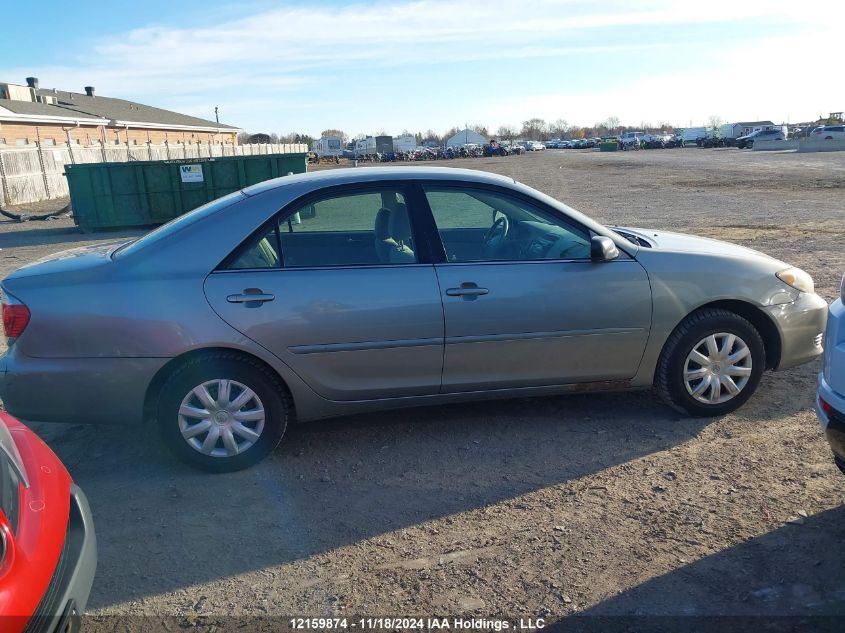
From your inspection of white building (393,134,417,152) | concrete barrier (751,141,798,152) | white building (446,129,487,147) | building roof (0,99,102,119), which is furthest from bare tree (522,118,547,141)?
building roof (0,99,102,119)

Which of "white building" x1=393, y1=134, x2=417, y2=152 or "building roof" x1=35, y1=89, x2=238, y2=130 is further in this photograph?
"white building" x1=393, y1=134, x2=417, y2=152

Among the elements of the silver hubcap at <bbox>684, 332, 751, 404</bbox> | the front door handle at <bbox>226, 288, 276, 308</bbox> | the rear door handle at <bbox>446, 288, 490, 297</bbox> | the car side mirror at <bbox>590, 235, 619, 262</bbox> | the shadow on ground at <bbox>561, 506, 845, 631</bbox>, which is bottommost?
the shadow on ground at <bbox>561, 506, 845, 631</bbox>

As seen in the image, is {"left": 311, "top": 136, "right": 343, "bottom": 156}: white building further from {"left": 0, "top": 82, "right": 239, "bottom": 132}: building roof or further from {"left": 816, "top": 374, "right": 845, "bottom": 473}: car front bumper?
{"left": 816, "top": 374, "right": 845, "bottom": 473}: car front bumper

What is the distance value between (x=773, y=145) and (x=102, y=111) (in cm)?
5339

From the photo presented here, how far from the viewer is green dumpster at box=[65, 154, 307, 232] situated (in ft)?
57.5

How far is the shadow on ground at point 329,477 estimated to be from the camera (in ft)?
11.1

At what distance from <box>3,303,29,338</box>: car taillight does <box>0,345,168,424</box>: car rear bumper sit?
0.14 metres

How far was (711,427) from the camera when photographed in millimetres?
4488

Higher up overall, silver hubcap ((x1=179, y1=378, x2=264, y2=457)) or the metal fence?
the metal fence

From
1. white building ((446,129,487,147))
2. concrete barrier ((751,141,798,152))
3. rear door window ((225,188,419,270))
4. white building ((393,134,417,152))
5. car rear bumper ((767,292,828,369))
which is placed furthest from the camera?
white building ((446,129,487,147))

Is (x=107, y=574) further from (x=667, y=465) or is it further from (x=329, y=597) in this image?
(x=667, y=465)

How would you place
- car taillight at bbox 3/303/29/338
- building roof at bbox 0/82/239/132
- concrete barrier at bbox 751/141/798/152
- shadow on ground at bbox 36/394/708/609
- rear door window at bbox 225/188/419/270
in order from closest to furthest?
shadow on ground at bbox 36/394/708/609 < car taillight at bbox 3/303/29/338 < rear door window at bbox 225/188/419/270 < building roof at bbox 0/82/239/132 < concrete barrier at bbox 751/141/798/152

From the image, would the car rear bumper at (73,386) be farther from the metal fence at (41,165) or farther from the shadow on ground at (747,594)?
the metal fence at (41,165)

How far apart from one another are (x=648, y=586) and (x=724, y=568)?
0.38 m
